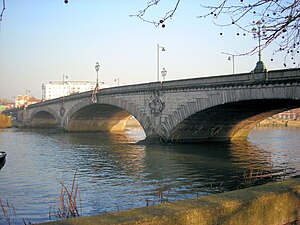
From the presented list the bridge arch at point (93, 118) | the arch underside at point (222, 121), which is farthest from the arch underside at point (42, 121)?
the arch underside at point (222, 121)

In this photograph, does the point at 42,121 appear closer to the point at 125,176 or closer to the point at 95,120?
the point at 95,120

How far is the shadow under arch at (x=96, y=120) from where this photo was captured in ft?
186

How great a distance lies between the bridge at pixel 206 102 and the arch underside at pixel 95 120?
570 centimetres

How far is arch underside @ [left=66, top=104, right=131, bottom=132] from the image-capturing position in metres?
56.8

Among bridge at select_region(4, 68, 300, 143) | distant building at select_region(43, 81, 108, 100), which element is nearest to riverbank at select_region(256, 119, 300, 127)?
bridge at select_region(4, 68, 300, 143)

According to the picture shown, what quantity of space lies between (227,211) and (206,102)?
2588cm

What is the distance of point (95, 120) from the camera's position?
6122 centimetres

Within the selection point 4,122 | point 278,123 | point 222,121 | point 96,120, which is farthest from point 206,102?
point 278,123

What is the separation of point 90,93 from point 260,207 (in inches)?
1876

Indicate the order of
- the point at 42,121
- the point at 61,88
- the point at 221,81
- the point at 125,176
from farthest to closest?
the point at 61,88 → the point at 42,121 → the point at 221,81 → the point at 125,176

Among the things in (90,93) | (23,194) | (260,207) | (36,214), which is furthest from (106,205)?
(90,93)

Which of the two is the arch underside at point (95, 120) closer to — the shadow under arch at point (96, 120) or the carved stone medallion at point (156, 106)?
the shadow under arch at point (96, 120)

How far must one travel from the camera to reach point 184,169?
2041 cm

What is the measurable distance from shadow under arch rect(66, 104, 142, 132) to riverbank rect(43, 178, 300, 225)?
50.5 m
